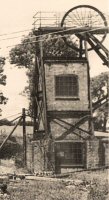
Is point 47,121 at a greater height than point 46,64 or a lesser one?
lesser

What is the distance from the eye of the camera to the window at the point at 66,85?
85.0 feet

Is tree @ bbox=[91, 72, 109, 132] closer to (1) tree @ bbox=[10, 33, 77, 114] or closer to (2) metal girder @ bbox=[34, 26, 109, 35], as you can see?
(1) tree @ bbox=[10, 33, 77, 114]

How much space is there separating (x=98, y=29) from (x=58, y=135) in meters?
6.57

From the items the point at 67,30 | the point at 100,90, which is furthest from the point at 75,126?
the point at 100,90

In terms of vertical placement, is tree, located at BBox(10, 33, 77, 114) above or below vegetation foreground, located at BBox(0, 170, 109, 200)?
above

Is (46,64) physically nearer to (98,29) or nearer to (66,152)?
(98,29)

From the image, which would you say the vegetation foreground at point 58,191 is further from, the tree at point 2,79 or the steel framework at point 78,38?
the tree at point 2,79

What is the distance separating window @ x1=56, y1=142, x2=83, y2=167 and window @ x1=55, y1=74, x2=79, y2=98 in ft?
9.46

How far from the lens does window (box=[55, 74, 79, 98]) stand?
25906 mm

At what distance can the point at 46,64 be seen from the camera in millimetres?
25953

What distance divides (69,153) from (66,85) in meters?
3.96

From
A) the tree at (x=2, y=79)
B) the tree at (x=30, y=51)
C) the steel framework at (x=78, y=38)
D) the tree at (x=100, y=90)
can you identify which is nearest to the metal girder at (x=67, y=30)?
the steel framework at (x=78, y=38)

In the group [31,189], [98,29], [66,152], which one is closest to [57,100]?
[66,152]

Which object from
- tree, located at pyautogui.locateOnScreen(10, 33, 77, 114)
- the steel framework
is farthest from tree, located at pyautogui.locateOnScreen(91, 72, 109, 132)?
the steel framework
